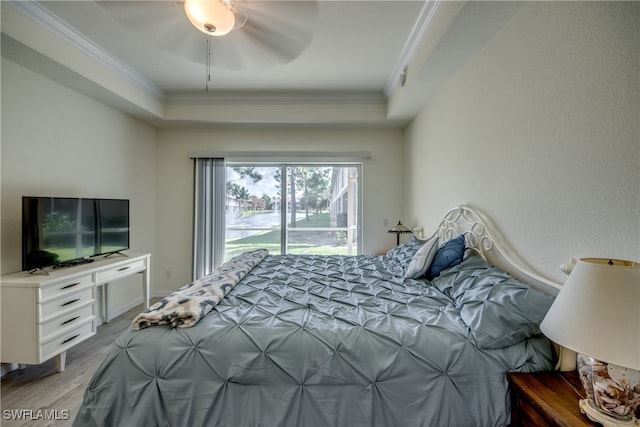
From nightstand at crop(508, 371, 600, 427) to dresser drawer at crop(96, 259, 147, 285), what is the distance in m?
3.04

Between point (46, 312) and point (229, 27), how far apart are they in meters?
2.32

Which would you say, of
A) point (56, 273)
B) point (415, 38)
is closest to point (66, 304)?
point (56, 273)

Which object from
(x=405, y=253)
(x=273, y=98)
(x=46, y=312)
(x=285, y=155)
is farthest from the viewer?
(x=285, y=155)

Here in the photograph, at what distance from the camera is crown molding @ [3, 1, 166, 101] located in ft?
6.33

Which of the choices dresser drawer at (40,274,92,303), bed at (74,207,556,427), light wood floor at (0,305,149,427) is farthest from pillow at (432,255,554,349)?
dresser drawer at (40,274,92,303)

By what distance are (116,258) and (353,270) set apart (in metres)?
2.39

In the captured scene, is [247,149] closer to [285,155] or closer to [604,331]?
[285,155]

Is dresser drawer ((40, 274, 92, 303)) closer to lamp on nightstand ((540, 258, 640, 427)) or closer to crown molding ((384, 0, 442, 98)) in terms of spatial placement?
lamp on nightstand ((540, 258, 640, 427))

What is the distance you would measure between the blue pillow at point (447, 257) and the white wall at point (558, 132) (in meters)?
0.30

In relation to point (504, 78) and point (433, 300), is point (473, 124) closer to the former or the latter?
point (504, 78)

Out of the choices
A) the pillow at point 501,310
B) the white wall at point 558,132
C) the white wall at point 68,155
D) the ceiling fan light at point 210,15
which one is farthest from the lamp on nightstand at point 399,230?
the white wall at point 68,155

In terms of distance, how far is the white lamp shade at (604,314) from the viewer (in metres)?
0.77

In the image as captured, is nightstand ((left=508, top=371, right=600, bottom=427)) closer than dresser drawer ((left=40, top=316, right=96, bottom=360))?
Yes

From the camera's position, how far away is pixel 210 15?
146 cm
